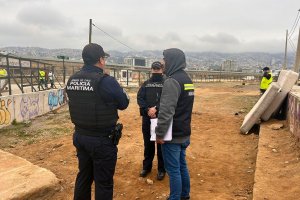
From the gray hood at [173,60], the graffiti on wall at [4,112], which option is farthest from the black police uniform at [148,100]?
the graffiti on wall at [4,112]

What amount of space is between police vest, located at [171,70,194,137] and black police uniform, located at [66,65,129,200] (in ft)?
2.49

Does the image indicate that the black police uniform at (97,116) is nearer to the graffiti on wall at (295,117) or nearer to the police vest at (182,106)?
the police vest at (182,106)

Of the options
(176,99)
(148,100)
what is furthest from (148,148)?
(176,99)

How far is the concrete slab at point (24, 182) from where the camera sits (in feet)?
14.0

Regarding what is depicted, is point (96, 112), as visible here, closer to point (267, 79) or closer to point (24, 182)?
point (24, 182)

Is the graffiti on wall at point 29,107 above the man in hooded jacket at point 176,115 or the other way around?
the other way around

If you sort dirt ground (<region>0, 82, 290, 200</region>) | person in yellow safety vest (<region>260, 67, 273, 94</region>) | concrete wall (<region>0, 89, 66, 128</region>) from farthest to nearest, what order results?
person in yellow safety vest (<region>260, 67, 273, 94</region>), concrete wall (<region>0, 89, 66, 128</region>), dirt ground (<region>0, 82, 290, 200</region>)

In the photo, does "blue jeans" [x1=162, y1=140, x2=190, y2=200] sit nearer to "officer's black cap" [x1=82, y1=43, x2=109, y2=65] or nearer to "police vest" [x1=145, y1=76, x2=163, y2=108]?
"police vest" [x1=145, y1=76, x2=163, y2=108]

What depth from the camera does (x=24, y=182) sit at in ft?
15.1

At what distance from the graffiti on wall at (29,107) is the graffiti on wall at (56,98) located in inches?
66.5

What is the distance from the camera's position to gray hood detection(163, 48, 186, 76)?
3.86 m

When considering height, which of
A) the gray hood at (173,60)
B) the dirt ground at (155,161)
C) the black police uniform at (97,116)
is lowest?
the dirt ground at (155,161)

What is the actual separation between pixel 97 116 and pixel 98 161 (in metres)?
0.50

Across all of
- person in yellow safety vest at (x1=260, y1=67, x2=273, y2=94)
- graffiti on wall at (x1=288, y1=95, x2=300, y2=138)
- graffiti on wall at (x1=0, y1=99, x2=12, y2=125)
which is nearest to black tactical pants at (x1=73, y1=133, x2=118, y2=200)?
graffiti on wall at (x1=288, y1=95, x2=300, y2=138)
